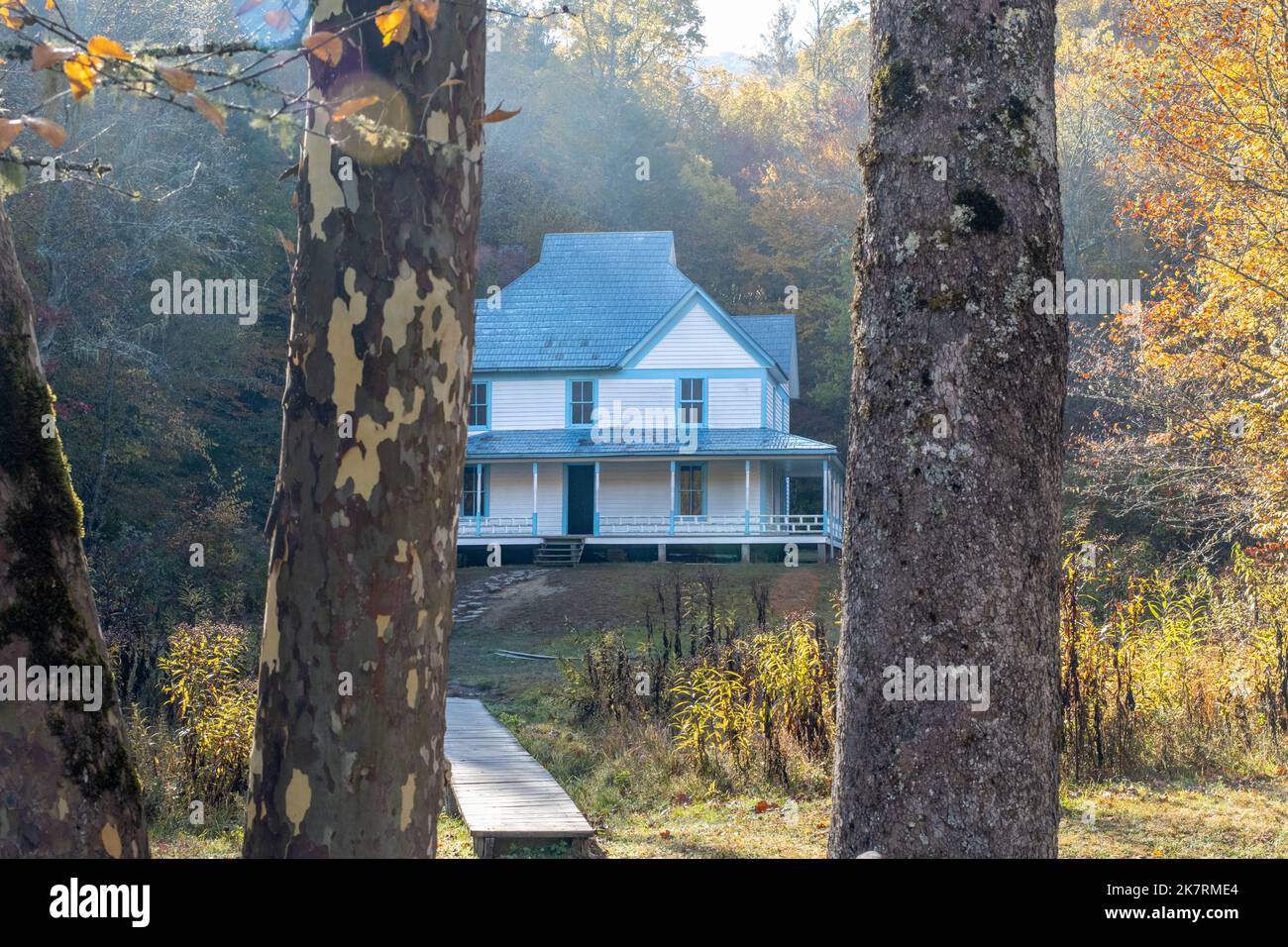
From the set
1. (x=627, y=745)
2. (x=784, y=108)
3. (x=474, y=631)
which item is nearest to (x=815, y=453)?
(x=474, y=631)

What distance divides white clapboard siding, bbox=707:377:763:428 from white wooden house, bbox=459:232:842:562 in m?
0.04

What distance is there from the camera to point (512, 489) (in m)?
32.5

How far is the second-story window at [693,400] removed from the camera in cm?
3209

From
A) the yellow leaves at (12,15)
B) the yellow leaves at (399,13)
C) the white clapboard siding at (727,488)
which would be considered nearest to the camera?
the yellow leaves at (399,13)

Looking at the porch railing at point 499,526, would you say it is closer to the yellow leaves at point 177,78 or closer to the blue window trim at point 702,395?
the blue window trim at point 702,395

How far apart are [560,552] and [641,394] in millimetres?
4828

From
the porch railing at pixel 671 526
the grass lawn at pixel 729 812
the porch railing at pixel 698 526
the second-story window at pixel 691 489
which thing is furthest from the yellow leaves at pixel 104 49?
the second-story window at pixel 691 489

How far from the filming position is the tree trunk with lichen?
10.7 feet

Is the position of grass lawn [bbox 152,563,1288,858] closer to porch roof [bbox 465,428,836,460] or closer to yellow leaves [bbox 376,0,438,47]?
yellow leaves [bbox 376,0,438,47]

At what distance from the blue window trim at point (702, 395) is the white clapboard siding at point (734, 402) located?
4cm

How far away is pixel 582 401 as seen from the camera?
108 ft

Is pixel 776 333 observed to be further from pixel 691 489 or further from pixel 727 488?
pixel 691 489

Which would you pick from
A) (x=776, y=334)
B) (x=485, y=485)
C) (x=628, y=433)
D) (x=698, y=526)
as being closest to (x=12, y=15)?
(x=698, y=526)

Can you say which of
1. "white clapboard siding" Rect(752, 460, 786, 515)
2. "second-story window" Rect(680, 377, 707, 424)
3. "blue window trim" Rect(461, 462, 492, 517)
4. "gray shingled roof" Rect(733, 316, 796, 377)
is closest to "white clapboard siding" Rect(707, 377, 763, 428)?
"second-story window" Rect(680, 377, 707, 424)
